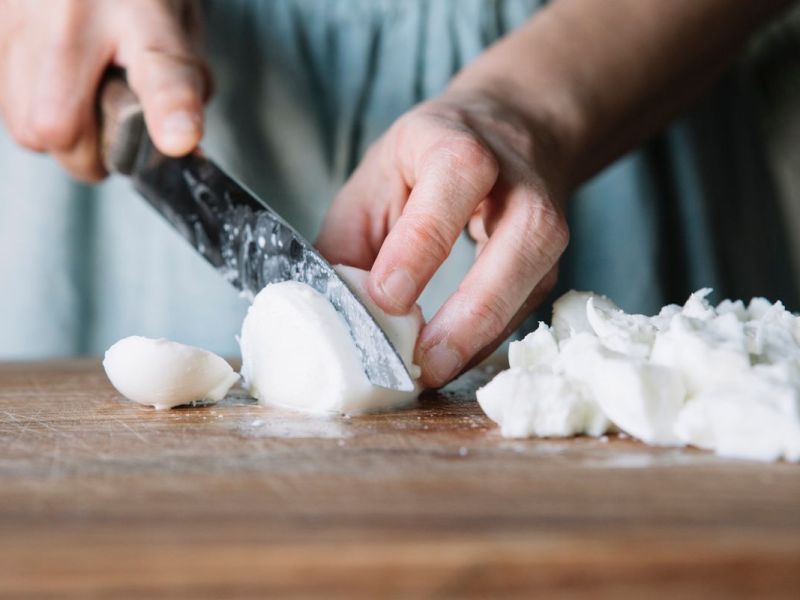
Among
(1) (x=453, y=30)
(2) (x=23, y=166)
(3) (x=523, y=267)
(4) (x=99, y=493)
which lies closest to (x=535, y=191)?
(3) (x=523, y=267)

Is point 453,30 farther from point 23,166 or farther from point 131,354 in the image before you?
point 131,354

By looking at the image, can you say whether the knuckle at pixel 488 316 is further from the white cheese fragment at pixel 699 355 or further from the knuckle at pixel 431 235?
the white cheese fragment at pixel 699 355

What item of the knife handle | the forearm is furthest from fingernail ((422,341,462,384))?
the knife handle

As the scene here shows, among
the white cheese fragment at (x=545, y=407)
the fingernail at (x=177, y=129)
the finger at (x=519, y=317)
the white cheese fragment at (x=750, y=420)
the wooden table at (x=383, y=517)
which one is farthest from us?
the fingernail at (x=177, y=129)

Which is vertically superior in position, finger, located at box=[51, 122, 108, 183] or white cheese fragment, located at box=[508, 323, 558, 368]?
finger, located at box=[51, 122, 108, 183]

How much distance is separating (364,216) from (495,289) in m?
0.31

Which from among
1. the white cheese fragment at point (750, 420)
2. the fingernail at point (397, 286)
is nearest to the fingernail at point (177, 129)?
the fingernail at point (397, 286)

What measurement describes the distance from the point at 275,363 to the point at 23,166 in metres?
1.14

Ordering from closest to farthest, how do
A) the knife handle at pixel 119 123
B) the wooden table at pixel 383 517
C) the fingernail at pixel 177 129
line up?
the wooden table at pixel 383 517 → the fingernail at pixel 177 129 → the knife handle at pixel 119 123

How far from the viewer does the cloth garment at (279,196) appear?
185 cm

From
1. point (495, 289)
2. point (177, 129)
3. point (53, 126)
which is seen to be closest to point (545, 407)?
point (495, 289)

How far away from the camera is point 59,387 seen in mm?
1284

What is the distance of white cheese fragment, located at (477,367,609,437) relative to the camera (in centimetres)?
87

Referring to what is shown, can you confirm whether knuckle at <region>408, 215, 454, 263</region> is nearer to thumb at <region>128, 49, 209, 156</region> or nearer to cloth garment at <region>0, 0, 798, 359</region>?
thumb at <region>128, 49, 209, 156</region>
